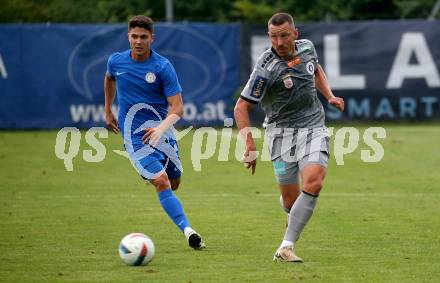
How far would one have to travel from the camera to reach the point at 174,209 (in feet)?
33.8

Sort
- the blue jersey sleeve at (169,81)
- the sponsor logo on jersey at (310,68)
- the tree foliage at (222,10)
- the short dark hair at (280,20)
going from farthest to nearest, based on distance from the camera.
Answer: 1. the tree foliage at (222,10)
2. the blue jersey sleeve at (169,81)
3. the sponsor logo on jersey at (310,68)
4. the short dark hair at (280,20)

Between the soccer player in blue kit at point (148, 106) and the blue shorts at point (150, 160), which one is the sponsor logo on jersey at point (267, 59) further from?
the blue shorts at point (150, 160)

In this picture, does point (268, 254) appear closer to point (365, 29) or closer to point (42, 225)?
point (42, 225)

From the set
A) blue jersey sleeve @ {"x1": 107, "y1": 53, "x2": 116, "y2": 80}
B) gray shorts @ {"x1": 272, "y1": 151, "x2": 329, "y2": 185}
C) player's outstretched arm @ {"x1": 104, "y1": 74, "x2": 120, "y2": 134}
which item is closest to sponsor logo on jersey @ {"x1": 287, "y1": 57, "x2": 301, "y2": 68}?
gray shorts @ {"x1": 272, "y1": 151, "x2": 329, "y2": 185}

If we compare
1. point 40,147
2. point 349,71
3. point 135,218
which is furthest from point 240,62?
point 135,218

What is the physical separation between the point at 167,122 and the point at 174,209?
2.83 ft

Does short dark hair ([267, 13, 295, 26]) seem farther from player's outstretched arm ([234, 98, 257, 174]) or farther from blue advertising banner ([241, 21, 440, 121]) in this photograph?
blue advertising banner ([241, 21, 440, 121])

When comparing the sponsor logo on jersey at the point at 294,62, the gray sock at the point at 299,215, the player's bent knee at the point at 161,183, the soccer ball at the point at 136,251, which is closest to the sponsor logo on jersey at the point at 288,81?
the sponsor logo on jersey at the point at 294,62

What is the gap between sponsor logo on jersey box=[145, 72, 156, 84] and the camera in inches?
416

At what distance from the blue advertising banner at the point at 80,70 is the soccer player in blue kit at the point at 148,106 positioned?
16009 mm

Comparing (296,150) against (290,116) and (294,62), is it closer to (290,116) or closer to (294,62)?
(290,116)

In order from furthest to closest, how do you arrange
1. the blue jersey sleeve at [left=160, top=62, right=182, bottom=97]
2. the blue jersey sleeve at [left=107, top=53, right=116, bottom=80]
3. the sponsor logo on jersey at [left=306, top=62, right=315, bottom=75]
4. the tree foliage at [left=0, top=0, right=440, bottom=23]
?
the tree foliage at [left=0, top=0, right=440, bottom=23] < the blue jersey sleeve at [left=107, top=53, right=116, bottom=80] < the blue jersey sleeve at [left=160, top=62, right=182, bottom=97] < the sponsor logo on jersey at [left=306, top=62, right=315, bottom=75]

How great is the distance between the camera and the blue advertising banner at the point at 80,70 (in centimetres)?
2677

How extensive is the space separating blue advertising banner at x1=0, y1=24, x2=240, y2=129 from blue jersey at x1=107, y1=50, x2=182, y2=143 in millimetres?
16004
